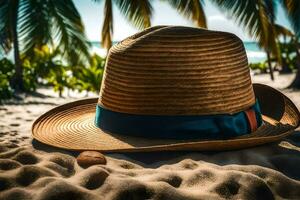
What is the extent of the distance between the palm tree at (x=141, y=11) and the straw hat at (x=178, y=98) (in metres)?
4.10

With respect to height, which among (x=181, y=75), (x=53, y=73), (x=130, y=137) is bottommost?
(x=53, y=73)

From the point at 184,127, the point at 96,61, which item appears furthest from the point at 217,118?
the point at 96,61

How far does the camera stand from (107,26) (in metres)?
7.26

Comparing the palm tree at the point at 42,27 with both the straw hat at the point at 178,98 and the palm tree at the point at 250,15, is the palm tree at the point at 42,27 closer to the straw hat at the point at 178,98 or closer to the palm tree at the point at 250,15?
the palm tree at the point at 250,15

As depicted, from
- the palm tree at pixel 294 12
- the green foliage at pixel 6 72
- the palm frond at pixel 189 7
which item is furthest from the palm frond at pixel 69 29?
the palm tree at pixel 294 12

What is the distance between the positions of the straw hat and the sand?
0.10 m

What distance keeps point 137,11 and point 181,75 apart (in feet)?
14.8

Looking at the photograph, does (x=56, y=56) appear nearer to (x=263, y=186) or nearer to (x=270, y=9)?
(x=270, y=9)

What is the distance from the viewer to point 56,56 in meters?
10.8

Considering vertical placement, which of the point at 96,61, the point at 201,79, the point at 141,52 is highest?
the point at 141,52

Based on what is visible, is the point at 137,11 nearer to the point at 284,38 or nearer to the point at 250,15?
the point at 250,15

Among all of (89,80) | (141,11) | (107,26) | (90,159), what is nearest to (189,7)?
(141,11)

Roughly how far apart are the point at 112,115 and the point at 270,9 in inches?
243

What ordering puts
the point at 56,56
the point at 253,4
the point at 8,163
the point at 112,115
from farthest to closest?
the point at 56,56 < the point at 253,4 < the point at 112,115 < the point at 8,163
